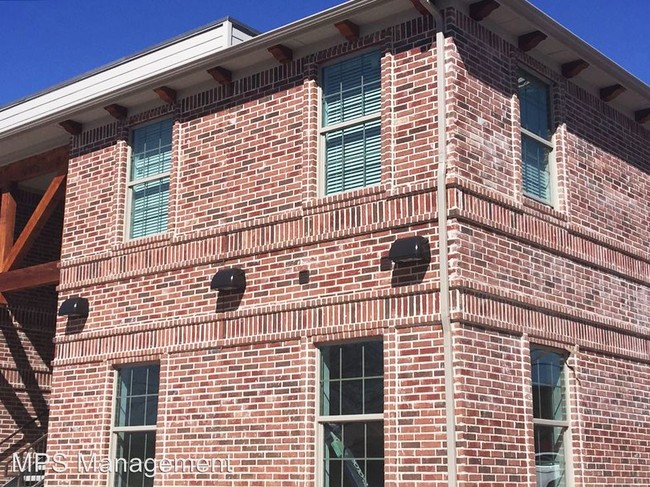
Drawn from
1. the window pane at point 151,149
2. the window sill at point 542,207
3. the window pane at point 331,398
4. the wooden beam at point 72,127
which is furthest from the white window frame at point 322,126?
the wooden beam at point 72,127

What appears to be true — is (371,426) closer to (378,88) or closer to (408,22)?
(378,88)

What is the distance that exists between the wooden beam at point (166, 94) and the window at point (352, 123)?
245cm

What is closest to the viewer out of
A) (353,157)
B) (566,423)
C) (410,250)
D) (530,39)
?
(410,250)

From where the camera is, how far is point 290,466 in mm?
10250

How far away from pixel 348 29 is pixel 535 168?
2.80m

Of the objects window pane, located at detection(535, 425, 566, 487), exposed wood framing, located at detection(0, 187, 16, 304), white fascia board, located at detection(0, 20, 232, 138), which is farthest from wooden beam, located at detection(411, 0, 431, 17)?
exposed wood framing, located at detection(0, 187, 16, 304)

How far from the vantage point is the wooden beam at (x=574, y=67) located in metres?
11.7

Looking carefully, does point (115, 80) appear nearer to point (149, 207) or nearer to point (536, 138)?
point (149, 207)

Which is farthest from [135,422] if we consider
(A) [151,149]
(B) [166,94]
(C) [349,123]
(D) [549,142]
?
(D) [549,142]

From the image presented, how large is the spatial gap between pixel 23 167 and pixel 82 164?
208 cm

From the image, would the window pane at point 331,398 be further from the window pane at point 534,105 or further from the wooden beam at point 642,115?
the wooden beam at point 642,115

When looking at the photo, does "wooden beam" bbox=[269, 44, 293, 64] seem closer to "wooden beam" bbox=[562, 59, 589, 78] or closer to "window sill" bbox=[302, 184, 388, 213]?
"window sill" bbox=[302, 184, 388, 213]

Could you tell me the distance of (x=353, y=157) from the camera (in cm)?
1080

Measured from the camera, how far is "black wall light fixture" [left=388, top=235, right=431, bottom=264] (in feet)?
31.2
